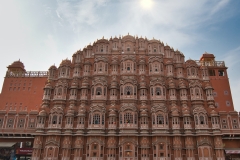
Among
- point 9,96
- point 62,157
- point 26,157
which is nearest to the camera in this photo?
point 62,157

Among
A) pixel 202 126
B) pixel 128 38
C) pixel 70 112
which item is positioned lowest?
pixel 202 126

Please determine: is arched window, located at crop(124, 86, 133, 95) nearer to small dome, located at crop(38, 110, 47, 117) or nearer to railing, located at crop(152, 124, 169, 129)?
railing, located at crop(152, 124, 169, 129)

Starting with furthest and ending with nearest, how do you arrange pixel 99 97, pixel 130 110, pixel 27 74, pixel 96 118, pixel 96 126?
pixel 27 74, pixel 99 97, pixel 96 118, pixel 130 110, pixel 96 126

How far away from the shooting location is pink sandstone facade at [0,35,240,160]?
33.0 m

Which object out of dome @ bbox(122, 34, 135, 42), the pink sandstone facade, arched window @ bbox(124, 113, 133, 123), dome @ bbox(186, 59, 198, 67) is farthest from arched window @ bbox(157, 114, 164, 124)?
dome @ bbox(122, 34, 135, 42)

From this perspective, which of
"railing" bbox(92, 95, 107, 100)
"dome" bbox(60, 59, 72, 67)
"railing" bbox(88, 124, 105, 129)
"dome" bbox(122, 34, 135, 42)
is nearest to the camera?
"railing" bbox(88, 124, 105, 129)

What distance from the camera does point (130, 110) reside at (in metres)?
34.6

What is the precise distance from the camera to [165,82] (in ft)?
125

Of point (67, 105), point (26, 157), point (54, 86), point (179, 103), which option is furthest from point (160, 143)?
point (26, 157)

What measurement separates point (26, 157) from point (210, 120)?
32.7m

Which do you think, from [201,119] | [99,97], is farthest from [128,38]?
[201,119]

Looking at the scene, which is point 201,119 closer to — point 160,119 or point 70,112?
point 160,119

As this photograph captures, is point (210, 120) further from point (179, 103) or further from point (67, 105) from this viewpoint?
point (67, 105)

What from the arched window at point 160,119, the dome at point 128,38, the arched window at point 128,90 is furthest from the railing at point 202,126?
the dome at point 128,38
